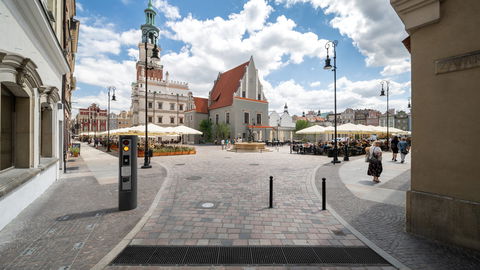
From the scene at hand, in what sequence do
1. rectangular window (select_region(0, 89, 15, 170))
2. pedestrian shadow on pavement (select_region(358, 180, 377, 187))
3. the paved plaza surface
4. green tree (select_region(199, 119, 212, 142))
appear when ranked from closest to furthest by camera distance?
the paved plaza surface, rectangular window (select_region(0, 89, 15, 170)), pedestrian shadow on pavement (select_region(358, 180, 377, 187)), green tree (select_region(199, 119, 212, 142))

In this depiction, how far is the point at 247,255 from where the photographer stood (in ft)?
11.7

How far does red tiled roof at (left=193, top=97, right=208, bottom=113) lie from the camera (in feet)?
177

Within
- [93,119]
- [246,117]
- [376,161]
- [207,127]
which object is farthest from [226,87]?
[93,119]

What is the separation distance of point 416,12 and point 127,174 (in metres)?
8.08

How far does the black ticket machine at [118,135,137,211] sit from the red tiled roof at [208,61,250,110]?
1627 inches

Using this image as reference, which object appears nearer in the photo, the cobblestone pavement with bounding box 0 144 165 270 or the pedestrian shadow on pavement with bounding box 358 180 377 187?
the cobblestone pavement with bounding box 0 144 165 270

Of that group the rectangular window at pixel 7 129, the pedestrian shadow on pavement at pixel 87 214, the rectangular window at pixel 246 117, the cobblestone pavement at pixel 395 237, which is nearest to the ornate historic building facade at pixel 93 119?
the rectangular window at pixel 246 117

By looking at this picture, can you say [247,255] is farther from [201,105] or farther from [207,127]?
[201,105]

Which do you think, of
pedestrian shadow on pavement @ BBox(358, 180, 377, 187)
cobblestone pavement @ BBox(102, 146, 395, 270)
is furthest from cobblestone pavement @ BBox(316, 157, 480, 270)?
pedestrian shadow on pavement @ BBox(358, 180, 377, 187)

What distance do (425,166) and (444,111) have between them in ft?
3.83

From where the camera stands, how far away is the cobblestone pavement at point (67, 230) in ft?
11.1

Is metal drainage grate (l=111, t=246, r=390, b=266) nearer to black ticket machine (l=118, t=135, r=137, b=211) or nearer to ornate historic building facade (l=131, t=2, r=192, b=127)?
black ticket machine (l=118, t=135, r=137, b=211)

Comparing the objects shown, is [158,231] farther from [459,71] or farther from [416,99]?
[459,71]

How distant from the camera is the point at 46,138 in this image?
8.78 m
